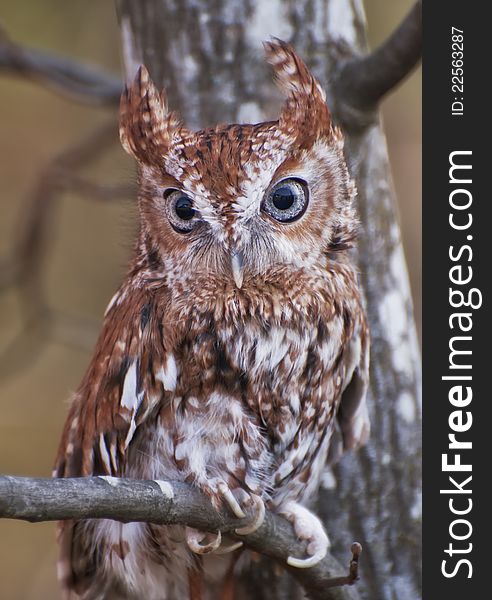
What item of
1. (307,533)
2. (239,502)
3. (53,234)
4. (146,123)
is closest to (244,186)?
(146,123)

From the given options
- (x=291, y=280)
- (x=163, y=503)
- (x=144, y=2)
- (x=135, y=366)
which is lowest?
(x=163, y=503)

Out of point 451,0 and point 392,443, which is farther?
point 392,443

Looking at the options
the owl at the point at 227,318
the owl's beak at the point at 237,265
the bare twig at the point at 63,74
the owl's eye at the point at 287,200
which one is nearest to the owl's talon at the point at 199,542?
the owl at the point at 227,318

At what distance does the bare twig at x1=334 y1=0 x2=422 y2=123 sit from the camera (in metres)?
2.13

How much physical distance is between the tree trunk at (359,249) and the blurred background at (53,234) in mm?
849

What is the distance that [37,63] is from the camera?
2.93 m

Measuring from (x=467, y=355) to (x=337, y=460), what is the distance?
0.55 m

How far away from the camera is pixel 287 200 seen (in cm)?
192

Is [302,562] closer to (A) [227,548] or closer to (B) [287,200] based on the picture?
(A) [227,548]

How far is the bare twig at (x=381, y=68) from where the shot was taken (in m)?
2.13

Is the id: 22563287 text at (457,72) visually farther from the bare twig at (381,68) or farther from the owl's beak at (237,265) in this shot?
the owl's beak at (237,265)

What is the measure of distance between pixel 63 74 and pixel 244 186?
1.40 m

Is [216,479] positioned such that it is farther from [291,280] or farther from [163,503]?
[291,280]

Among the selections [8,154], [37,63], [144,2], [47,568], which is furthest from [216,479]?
[8,154]
